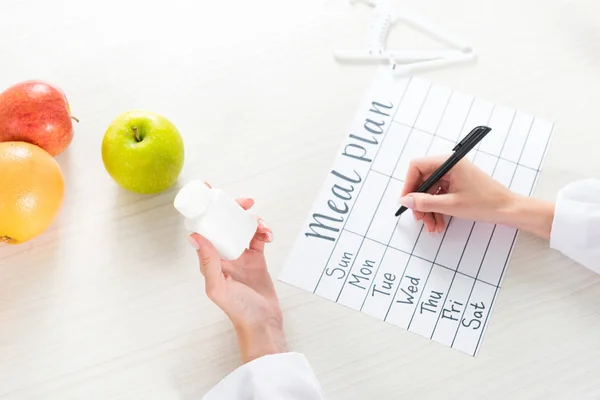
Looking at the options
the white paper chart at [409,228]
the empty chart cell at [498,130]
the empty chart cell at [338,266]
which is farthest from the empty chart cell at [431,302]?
the empty chart cell at [498,130]

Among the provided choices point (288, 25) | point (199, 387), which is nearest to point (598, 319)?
point (199, 387)

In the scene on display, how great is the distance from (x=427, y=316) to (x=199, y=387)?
30 centimetres

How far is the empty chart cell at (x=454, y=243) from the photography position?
0.90 meters

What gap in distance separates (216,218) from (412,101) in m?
0.41

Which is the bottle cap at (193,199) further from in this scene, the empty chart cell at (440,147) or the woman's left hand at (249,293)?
the empty chart cell at (440,147)

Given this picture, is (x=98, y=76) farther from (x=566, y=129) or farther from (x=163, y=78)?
(x=566, y=129)

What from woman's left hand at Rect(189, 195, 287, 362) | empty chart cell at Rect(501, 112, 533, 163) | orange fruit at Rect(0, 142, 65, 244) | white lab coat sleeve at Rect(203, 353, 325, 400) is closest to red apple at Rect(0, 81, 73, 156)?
orange fruit at Rect(0, 142, 65, 244)

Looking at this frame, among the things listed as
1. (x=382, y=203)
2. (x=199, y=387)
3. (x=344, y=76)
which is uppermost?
(x=344, y=76)

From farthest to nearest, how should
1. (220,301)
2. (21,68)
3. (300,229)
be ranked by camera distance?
(21,68) < (300,229) < (220,301)

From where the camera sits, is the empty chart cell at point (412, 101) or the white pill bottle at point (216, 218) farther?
the empty chart cell at point (412, 101)

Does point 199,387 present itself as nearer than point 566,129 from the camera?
Yes

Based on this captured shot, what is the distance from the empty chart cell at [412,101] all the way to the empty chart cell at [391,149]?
1cm

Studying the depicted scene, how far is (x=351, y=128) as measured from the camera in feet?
3.27

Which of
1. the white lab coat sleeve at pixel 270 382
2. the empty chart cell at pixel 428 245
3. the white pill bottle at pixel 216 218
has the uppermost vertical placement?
the white pill bottle at pixel 216 218
